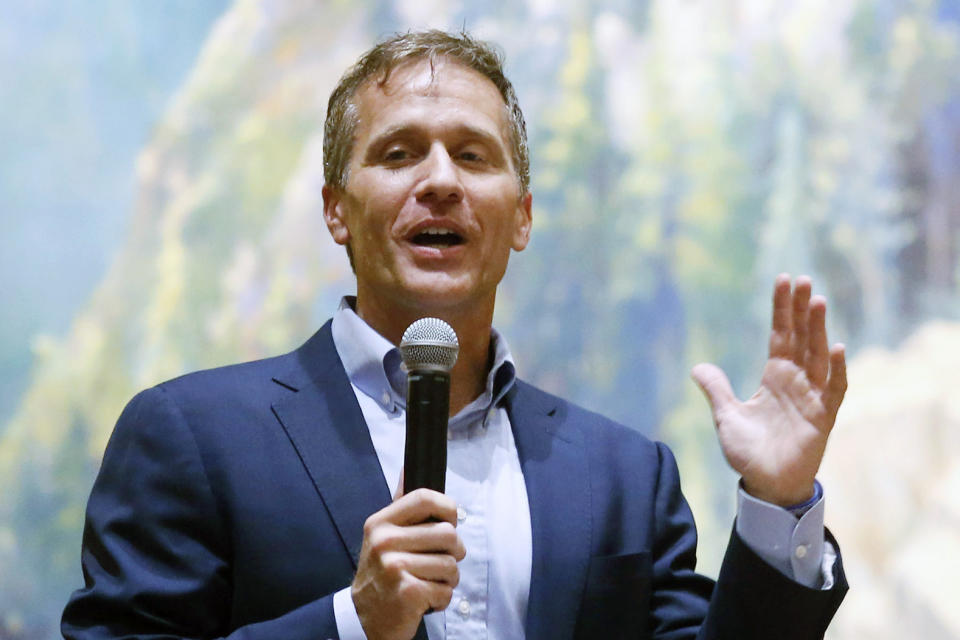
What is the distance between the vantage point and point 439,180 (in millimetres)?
2205

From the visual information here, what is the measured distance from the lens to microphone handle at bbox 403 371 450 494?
5.11ft

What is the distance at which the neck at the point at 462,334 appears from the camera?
2312mm

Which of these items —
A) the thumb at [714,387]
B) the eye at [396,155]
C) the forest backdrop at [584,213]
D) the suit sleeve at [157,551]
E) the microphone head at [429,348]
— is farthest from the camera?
the forest backdrop at [584,213]

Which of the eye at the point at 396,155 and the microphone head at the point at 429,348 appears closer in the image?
the microphone head at the point at 429,348

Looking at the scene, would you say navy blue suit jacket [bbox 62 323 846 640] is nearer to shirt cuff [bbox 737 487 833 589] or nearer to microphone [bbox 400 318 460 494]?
shirt cuff [bbox 737 487 833 589]

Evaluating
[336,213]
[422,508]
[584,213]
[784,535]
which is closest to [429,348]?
[422,508]

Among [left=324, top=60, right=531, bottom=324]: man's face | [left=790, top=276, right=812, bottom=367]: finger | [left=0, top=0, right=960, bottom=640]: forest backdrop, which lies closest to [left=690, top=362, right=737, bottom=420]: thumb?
[left=790, top=276, right=812, bottom=367]: finger

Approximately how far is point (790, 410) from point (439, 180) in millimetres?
764

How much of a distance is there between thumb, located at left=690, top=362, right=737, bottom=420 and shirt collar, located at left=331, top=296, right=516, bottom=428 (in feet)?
1.60

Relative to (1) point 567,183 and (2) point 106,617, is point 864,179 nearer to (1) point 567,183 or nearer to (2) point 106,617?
(1) point 567,183

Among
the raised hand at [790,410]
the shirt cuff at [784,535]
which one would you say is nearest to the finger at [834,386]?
the raised hand at [790,410]

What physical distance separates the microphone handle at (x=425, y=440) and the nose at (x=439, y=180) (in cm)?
71

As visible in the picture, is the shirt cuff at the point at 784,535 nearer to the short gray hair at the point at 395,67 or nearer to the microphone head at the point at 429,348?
the microphone head at the point at 429,348

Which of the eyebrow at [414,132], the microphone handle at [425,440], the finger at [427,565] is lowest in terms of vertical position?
the finger at [427,565]
